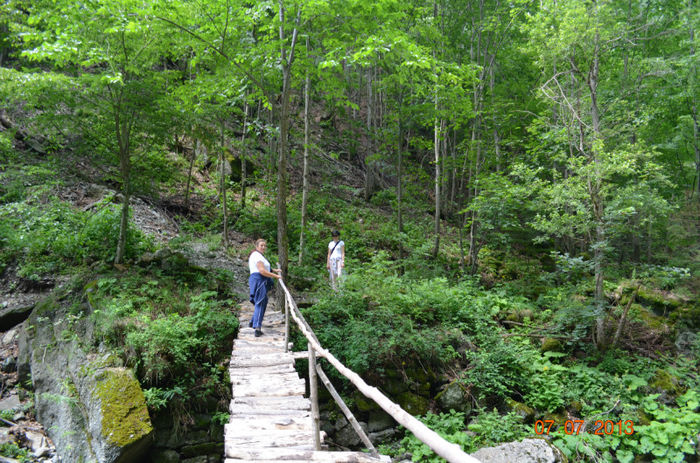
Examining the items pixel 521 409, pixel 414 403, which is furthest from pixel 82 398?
pixel 521 409

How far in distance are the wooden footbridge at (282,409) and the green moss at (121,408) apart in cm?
142

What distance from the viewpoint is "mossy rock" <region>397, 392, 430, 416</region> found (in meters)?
7.70

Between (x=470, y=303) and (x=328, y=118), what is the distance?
56.6 feet

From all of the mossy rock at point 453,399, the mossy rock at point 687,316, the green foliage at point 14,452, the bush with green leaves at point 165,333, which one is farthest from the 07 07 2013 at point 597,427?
the green foliage at point 14,452

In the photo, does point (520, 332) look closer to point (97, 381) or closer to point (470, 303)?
point (470, 303)

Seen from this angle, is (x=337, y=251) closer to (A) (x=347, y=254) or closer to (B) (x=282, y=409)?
(A) (x=347, y=254)

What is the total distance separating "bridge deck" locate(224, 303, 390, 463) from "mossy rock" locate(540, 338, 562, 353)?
6.85 meters

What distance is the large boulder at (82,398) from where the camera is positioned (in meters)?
5.38

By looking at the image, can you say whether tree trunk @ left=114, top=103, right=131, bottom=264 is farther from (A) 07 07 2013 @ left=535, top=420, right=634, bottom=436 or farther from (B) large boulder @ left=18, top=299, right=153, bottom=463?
(A) 07 07 2013 @ left=535, top=420, right=634, bottom=436

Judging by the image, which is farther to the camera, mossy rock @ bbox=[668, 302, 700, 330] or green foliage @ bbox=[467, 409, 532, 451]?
mossy rock @ bbox=[668, 302, 700, 330]

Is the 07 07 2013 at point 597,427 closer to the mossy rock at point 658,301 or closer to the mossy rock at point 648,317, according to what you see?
the mossy rock at point 648,317

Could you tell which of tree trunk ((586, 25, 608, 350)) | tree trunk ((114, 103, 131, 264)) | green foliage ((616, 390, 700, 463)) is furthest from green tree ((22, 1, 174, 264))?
green foliage ((616, 390, 700, 463))

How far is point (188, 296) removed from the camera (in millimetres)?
8641

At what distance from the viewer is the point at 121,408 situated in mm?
5602
